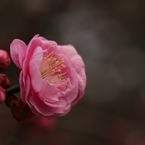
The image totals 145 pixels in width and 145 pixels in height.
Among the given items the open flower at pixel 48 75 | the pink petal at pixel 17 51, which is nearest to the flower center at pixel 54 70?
the open flower at pixel 48 75

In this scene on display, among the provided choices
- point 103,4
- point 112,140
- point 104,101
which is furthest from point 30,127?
point 103,4

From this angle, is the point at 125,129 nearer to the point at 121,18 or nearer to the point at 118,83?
the point at 118,83

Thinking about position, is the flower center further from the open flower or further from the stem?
the stem

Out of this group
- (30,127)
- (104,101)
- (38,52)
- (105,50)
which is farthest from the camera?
(105,50)

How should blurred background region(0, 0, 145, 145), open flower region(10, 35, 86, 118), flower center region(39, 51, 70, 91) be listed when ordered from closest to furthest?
open flower region(10, 35, 86, 118)
flower center region(39, 51, 70, 91)
blurred background region(0, 0, 145, 145)

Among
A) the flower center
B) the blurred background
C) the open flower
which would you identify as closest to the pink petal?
the open flower

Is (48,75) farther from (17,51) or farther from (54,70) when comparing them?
(17,51)
